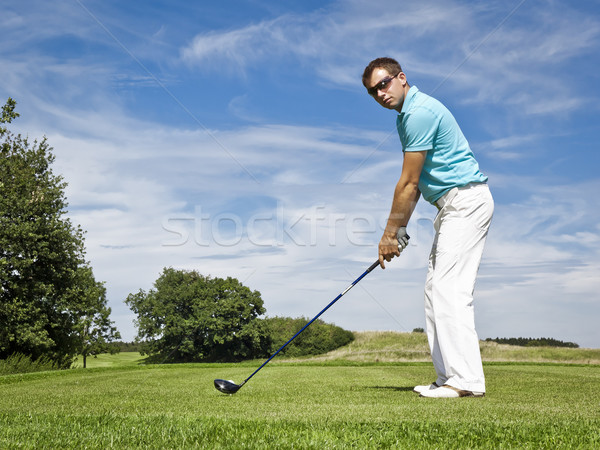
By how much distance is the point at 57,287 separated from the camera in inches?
966

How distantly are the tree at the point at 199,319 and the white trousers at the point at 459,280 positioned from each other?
35.7 m

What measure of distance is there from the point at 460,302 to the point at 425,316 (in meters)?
0.56

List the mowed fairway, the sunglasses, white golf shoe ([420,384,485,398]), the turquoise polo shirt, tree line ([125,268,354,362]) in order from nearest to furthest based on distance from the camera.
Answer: the mowed fairway < white golf shoe ([420,384,485,398]) < the turquoise polo shirt < the sunglasses < tree line ([125,268,354,362])

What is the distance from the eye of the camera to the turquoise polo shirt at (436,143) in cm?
454

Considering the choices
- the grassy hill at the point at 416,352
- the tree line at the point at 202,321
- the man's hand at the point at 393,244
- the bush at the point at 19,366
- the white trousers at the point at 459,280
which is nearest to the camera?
the white trousers at the point at 459,280

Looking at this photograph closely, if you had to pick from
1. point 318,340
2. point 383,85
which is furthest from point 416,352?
point 383,85

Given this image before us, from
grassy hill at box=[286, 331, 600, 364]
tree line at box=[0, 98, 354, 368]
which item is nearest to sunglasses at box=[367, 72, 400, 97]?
grassy hill at box=[286, 331, 600, 364]

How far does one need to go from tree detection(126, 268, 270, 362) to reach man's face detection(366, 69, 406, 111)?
35.7m

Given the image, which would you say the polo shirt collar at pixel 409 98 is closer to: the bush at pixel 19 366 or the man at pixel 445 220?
the man at pixel 445 220

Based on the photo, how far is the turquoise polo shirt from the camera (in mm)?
4535

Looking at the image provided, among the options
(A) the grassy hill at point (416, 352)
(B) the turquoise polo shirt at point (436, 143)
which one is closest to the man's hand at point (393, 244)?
(B) the turquoise polo shirt at point (436, 143)

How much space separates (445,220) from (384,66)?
5.39 ft

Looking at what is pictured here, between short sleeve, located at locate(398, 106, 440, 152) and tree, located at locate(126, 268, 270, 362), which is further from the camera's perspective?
tree, located at locate(126, 268, 270, 362)

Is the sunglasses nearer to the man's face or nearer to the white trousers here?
the man's face
